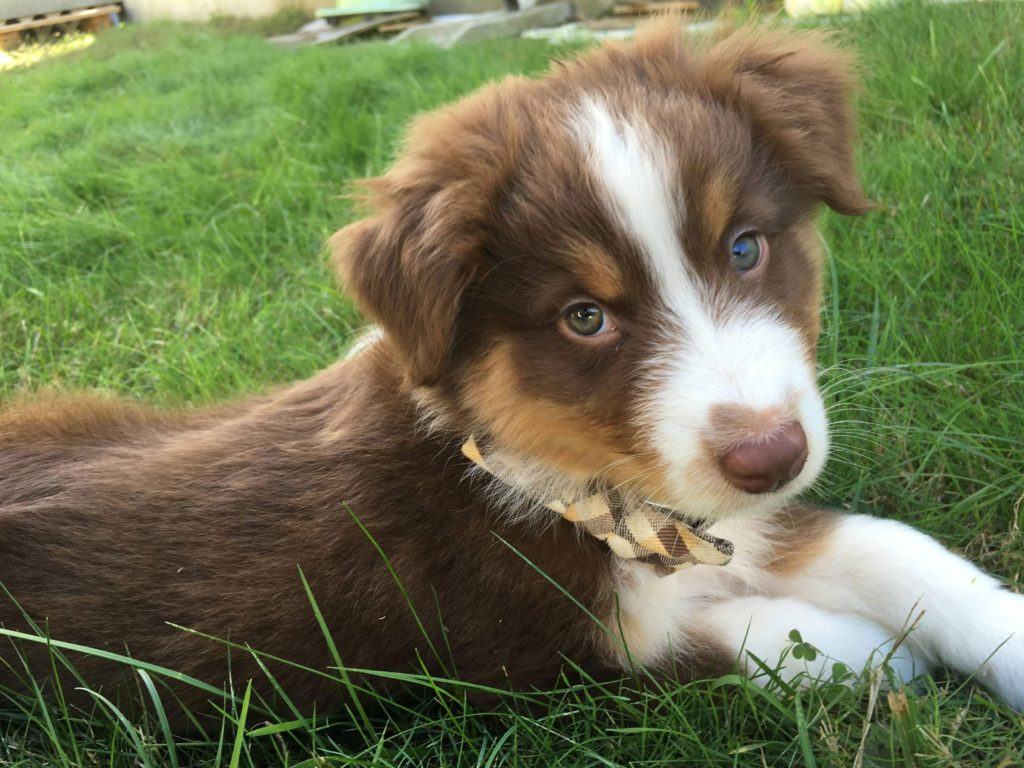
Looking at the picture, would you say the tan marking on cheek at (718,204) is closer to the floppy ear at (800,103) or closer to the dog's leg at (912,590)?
the floppy ear at (800,103)

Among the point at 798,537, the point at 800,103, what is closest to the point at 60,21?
the point at 800,103

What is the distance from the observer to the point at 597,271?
1859 mm

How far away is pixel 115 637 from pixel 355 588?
0.51 metres

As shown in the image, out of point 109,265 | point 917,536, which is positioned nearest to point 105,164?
point 109,265

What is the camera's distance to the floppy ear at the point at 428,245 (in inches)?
76.4

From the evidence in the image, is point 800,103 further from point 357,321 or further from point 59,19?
point 59,19

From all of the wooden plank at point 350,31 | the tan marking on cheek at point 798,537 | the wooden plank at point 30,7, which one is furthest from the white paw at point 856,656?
the wooden plank at point 30,7

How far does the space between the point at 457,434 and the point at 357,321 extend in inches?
68.4

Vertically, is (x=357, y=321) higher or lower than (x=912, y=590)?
higher

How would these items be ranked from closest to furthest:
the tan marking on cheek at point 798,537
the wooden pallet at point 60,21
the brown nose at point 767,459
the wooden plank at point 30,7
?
the brown nose at point 767,459, the tan marking on cheek at point 798,537, the wooden plank at point 30,7, the wooden pallet at point 60,21

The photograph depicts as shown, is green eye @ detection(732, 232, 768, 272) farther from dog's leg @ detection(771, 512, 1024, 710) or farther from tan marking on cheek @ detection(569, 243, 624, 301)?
dog's leg @ detection(771, 512, 1024, 710)

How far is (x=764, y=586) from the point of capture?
2500 millimetres

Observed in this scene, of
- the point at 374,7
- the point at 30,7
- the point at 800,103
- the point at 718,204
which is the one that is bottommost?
the point at 718,204

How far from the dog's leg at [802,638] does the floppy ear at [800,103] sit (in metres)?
0.94
